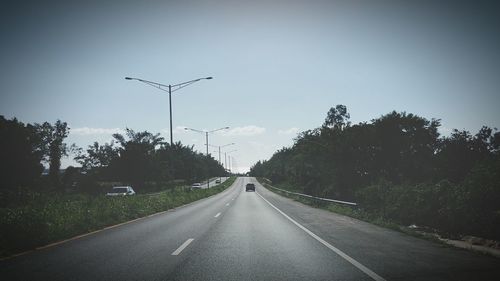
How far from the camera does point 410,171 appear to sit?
57625 mm

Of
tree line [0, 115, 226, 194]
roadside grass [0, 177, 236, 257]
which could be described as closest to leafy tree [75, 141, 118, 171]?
tree line [0, 115, 226, 194]

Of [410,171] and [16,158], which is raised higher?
[16,158]

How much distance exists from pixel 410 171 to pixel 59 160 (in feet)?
245

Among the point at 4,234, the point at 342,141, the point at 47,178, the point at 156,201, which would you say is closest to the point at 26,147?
the point at 47,178

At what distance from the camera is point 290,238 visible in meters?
10.7

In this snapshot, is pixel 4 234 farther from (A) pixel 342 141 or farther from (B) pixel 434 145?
(B) pixel 434 145

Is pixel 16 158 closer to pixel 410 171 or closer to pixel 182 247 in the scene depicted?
pixel 182 247

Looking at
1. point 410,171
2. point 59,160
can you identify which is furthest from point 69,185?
point 410,171

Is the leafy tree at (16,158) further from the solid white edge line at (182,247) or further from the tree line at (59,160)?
the solid white edge line at (182,247)

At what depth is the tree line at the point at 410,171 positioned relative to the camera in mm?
11195

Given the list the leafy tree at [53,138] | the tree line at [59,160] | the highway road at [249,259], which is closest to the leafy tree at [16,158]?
the tree line at [59,160]

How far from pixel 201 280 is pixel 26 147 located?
63527 millimetres

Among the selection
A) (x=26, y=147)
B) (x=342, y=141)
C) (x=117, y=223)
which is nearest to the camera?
(x=117, y=223)

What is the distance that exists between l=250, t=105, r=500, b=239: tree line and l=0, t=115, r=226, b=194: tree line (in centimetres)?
2572
